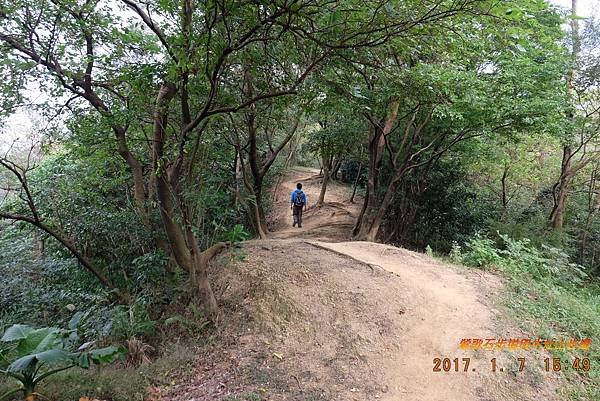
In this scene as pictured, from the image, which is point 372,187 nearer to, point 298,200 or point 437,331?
point 298,200

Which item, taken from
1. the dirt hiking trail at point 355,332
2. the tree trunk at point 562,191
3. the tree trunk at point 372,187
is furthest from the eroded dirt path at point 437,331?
the tree trunk at point 562,191

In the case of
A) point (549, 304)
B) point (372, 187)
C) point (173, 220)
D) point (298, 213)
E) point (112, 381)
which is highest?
point (372, 187)

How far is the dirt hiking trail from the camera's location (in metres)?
3.81

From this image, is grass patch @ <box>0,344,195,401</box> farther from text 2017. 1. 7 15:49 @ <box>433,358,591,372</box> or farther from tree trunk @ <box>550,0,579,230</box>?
tree trunk @ <box>550,0,579,230</box>

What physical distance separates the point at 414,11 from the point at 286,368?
4171 millimetres

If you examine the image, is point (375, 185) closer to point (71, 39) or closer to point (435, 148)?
point (435, 148)

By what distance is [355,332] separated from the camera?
484 centimetres

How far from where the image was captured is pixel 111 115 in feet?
16.6

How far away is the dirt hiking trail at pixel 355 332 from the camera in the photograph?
381 cm

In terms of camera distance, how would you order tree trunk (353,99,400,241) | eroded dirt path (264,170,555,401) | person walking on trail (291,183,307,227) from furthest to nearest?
person walking on trail (291,183,307,227) → tree trunk (353,99,400,241) → eroded dirt path (264,170,555,401)

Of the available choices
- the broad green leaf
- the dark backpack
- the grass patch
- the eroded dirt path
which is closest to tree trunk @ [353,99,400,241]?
the dark backpack
